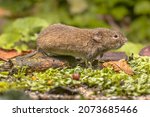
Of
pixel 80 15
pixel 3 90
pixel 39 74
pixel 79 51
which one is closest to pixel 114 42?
pixel 79 51

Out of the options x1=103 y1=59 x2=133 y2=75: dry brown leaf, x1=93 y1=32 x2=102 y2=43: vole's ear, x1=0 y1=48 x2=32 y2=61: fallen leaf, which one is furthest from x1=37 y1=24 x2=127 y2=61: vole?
x1=0 y1=48 x2=32 y2=61: fallen leaf

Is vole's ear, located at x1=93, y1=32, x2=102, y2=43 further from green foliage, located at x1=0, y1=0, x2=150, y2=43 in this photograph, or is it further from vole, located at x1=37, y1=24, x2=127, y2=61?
green foliage, located at x1=0, y1=0, x2=150, y2=43

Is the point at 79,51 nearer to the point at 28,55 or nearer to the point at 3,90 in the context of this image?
the point at 28,55

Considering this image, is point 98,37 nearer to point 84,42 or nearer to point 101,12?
point 84,42

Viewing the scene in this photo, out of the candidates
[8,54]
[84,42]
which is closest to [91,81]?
[84,42]

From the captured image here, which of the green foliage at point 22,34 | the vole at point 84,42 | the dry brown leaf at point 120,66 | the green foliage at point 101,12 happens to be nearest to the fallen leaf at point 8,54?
the vole at point 84,42
